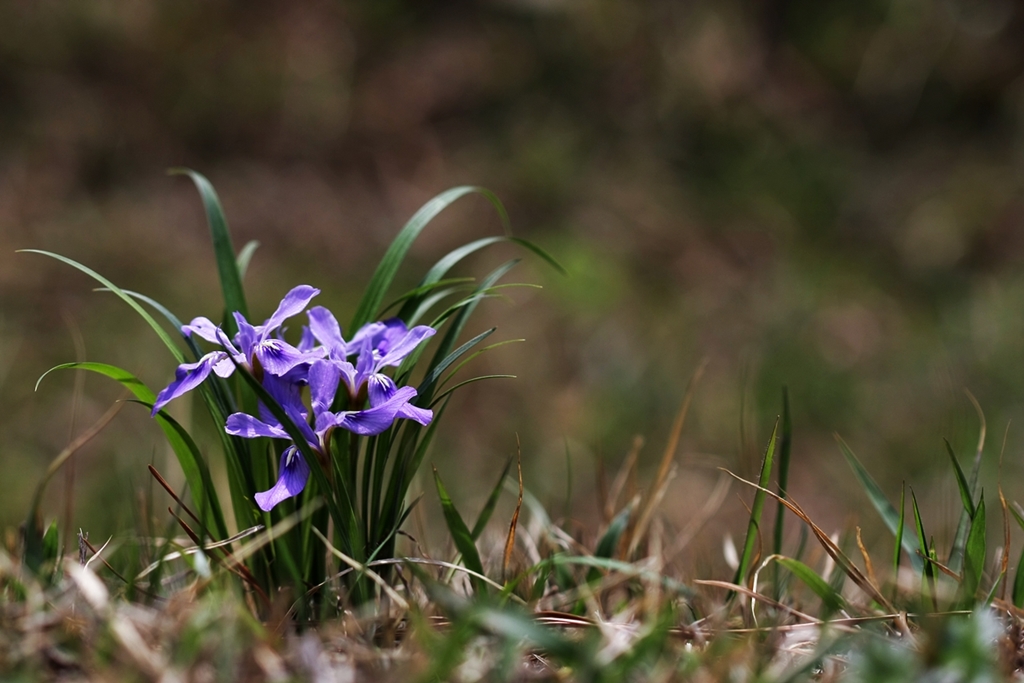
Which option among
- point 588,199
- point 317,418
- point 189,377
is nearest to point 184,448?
point 189,377

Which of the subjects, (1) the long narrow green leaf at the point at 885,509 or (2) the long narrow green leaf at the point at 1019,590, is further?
(1) the long narrow green leaf at the point at 885,509

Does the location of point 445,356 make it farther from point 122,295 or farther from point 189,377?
point 122,295

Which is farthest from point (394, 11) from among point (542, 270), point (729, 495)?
point (729, 495)

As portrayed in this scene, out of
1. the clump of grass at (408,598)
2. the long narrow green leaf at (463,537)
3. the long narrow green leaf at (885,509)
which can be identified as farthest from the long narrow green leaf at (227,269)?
the long narrow green leaf at (885,509)

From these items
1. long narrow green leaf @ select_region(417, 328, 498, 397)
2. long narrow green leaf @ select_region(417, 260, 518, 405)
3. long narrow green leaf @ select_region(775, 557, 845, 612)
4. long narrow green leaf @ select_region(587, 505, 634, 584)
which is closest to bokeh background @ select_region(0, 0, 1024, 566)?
long narrow green leaf @ select_region(587, 505, 634, 584)

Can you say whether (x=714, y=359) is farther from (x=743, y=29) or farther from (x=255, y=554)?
(x=255, y=554)

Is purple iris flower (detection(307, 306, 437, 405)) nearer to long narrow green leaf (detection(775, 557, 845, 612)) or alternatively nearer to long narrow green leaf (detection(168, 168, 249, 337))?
long narrow green leaf (detection(168, 168, 249, 337))

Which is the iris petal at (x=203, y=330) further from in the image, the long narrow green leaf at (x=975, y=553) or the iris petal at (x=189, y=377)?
the long narrow green leaf at (x=975, y=553)
